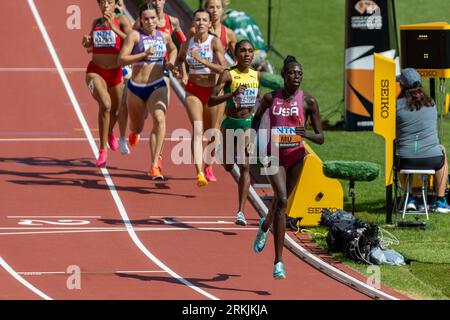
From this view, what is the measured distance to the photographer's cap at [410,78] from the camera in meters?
20.3

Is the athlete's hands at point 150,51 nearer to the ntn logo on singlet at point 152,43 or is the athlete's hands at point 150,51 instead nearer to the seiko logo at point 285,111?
the ntn logo on singlet at point 152,43

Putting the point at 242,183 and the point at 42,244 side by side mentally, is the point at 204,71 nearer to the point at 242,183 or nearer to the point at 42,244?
the point at 242,183

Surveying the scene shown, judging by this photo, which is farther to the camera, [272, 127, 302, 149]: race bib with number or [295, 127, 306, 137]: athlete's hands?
[272, 127, 302, 149]: race bib with number

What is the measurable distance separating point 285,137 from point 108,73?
6686mm

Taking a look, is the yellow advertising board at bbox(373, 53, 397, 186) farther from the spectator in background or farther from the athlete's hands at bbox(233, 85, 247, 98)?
the spectator in background

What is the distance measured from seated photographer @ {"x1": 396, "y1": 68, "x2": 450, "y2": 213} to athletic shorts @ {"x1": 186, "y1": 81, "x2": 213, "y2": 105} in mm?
A: 2813

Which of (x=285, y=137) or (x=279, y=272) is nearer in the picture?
(x=279, y=272)

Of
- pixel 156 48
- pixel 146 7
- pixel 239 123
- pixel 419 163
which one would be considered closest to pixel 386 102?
pixel 419 163

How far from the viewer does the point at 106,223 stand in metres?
19.7

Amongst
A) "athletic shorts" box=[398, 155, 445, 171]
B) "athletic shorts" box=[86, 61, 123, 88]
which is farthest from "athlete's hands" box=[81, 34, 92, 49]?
"athletic shorts" box=[398, 155, 445, 171]

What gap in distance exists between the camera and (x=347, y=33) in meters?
29.0

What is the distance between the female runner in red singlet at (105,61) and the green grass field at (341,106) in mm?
3858

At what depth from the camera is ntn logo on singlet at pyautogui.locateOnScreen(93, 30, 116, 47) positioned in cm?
2250

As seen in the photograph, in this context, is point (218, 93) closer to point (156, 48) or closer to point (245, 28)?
point (156, 48)
